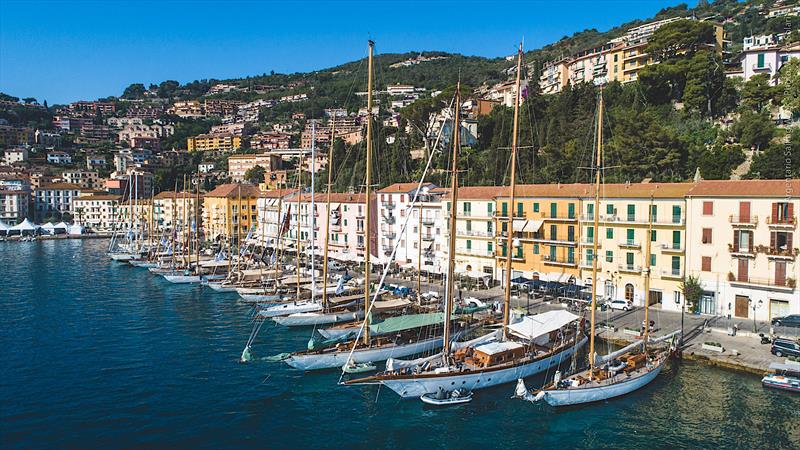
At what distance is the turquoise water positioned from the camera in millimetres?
23734

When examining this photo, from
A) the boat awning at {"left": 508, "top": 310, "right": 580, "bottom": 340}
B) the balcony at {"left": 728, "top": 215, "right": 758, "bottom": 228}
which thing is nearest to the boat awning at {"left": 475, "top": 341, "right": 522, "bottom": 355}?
the boat awning at {"left": 508, "top": 310, "right": 580, "bottom": 340}

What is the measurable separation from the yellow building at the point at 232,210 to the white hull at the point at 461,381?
7441 centimetres

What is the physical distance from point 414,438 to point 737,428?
1386cm

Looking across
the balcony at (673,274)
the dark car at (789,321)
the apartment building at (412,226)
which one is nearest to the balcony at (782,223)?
the dark car at (789,321)

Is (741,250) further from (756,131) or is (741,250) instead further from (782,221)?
(756,131)

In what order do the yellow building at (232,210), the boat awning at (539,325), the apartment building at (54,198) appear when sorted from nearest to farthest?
the boat awning at (539,325)
the yellow building at (232,210)
the apartment building at (54,198)

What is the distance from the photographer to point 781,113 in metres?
64.9

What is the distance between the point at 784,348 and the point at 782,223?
31.3 ft

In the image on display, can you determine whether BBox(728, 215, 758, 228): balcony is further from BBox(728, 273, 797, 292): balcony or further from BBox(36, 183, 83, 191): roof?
BBox(36, 183, 83, 191): roof

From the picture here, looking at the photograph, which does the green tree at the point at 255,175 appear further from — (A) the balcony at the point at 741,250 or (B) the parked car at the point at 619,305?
(A) the balcony at the point at 741,250

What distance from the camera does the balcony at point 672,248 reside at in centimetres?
4034

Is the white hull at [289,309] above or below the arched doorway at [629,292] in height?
below

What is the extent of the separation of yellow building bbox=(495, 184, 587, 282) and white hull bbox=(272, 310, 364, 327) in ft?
52.6

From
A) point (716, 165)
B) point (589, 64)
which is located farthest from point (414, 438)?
point (589, 64)
